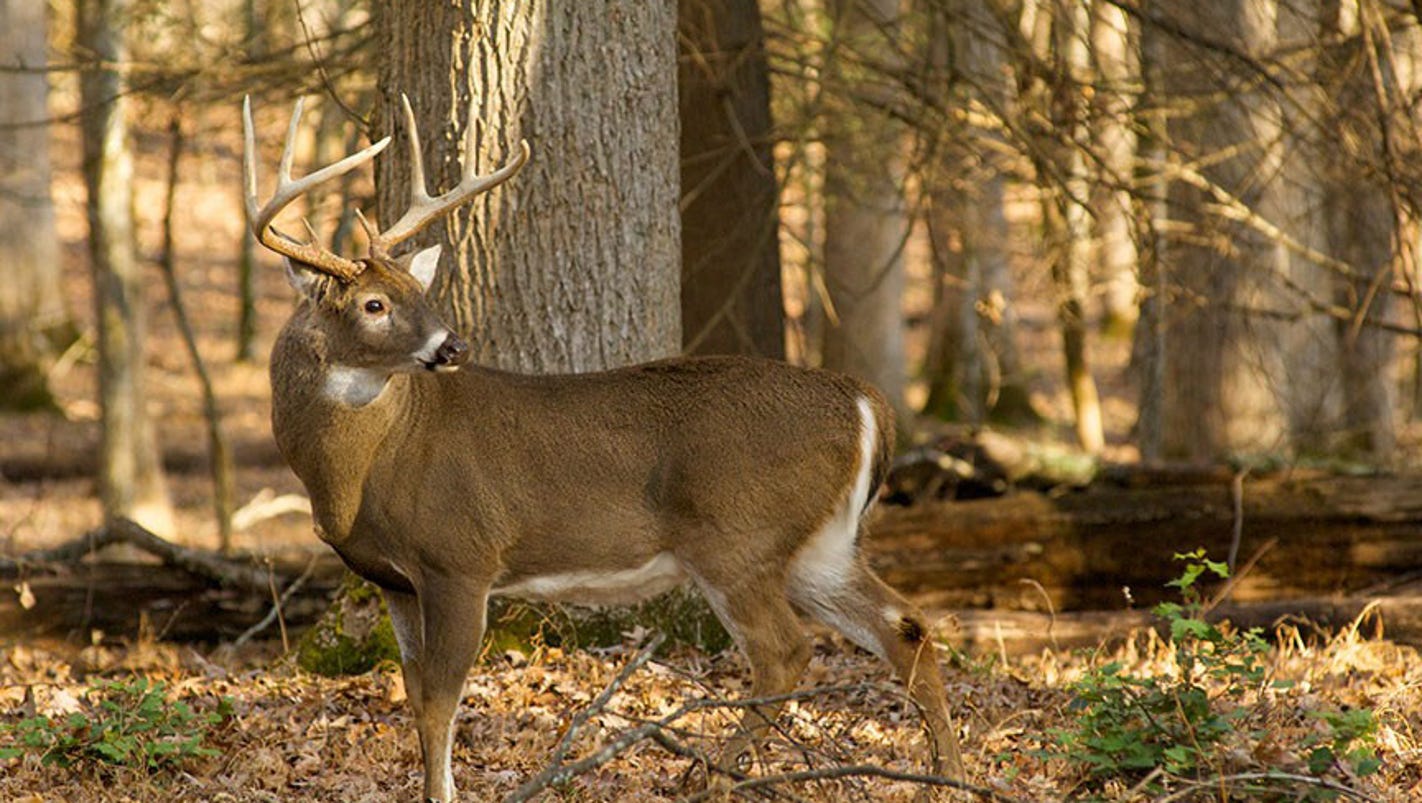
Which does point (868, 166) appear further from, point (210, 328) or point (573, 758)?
point (210, 328)

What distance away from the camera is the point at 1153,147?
1020 centimetres

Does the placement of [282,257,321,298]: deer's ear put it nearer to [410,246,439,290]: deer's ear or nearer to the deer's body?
the deer's body

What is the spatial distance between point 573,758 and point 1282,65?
15.5ft

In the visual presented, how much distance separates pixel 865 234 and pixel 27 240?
10.9 m

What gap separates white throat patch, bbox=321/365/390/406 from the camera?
5469mm

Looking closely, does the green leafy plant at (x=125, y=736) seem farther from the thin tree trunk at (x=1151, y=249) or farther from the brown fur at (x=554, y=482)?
the thin tree trunk at (x=1151, y=249)

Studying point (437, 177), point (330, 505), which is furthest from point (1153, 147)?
point (330, 505)

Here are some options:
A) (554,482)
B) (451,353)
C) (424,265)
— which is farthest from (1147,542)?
(451,353)

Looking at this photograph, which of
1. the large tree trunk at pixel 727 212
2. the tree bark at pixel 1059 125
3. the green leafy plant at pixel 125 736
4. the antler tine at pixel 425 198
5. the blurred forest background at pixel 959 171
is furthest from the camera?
the large tree trunk at pixel 727 212

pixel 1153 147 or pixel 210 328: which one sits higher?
pixel 1153 147

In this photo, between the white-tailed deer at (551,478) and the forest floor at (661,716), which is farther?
A: the white-tailed deer at (551,478)

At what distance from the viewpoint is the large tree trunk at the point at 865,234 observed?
1066cm

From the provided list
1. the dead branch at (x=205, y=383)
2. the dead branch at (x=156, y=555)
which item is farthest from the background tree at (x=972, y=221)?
the dead branch at (x=205, y=383)

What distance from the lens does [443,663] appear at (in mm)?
5406
